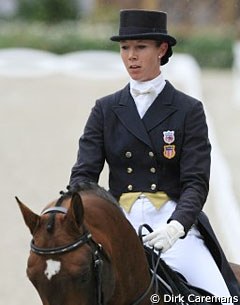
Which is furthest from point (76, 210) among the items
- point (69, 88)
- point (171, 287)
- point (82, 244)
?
point (69, 88)

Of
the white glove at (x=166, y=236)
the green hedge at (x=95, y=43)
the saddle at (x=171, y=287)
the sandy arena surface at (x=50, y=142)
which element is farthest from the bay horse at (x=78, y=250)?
the green hedge at (x=95, y=43)

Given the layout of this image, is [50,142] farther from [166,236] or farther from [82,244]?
[82,244]

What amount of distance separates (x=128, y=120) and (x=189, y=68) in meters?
22.0

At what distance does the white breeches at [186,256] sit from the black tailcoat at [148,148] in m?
0.08

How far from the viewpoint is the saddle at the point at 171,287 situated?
415 cm

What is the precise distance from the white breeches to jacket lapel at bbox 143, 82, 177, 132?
0.33 m

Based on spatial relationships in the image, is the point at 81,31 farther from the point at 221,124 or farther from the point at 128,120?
the point at 128,120

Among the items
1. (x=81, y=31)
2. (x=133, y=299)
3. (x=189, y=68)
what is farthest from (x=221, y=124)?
(x=133, y=299)

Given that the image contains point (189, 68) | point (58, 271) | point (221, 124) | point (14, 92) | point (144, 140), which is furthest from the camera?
point (189, 68)

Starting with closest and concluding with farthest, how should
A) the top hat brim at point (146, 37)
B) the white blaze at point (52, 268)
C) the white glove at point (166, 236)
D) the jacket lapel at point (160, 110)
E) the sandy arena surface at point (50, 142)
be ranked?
the white blaze at point (52, 268), the white glove at point (166, 236), the top hat brim at point (146, 37), the jacket lapel at point (160, 110), the sandy arena surface at point (50, 142)

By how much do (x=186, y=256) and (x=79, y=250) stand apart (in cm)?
101

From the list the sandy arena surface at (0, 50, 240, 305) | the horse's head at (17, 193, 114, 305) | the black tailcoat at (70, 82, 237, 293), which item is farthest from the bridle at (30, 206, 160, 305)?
the sandy arena surface at (0, 50, 240, 305)

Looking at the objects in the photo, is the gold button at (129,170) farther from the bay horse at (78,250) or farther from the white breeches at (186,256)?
the bay horse at (78,250)

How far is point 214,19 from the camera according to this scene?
39219mm
